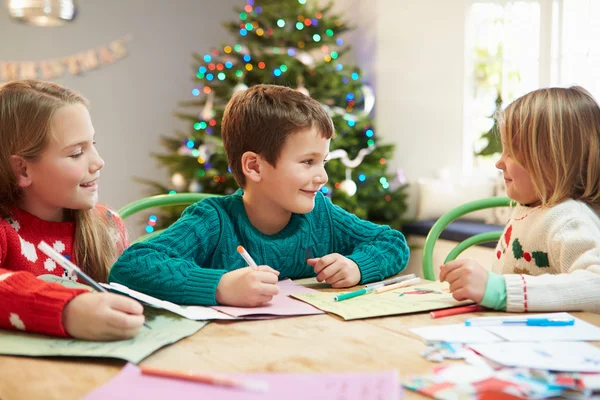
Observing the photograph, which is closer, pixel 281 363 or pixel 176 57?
pixel 281 363

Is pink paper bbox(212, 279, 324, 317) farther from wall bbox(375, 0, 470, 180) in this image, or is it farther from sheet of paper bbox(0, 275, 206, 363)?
wall bbox(375, 0, 470, 180)

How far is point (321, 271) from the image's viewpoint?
4.05 ft

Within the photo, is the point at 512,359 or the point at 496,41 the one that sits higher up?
the point at 496,41

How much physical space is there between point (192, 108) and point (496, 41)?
2.31m

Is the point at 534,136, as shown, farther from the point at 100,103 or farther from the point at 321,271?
the point at 100,103

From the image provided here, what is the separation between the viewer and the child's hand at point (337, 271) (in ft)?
4.00

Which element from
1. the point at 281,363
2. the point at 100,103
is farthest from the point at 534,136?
the point at 100,103

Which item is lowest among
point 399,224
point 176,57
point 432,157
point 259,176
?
point 399,224

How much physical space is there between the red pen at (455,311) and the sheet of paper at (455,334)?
2.4 inches

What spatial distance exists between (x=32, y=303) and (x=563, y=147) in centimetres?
93

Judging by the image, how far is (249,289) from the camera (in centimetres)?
103

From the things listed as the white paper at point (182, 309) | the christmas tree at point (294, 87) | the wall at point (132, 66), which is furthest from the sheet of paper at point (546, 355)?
the wall at point (132, 66)

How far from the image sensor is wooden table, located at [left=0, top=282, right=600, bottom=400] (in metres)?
0.72

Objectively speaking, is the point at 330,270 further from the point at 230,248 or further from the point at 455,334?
the point at 455,334
